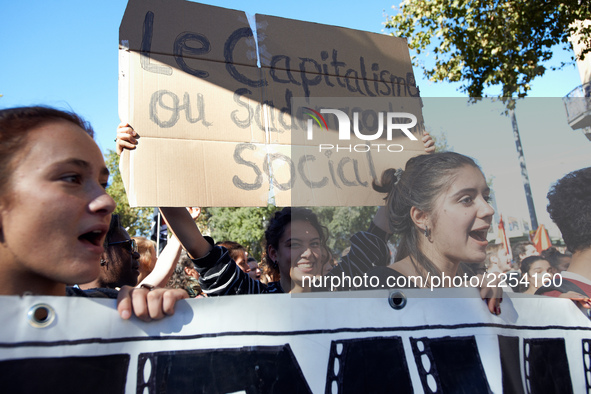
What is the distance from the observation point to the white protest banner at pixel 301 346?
2.77 ft

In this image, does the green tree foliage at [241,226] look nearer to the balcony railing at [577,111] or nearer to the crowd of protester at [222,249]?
the crowd of protester at [222,249]

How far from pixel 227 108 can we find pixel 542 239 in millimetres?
1335

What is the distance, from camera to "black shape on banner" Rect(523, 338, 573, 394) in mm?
1183

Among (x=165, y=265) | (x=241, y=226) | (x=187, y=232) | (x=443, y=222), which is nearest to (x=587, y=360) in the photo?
(x=443, y=222)

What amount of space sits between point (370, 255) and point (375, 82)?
1290 millimetres

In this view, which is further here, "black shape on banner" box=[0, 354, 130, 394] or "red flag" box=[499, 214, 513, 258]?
"red flag" box=[499, 214, 513, 258]

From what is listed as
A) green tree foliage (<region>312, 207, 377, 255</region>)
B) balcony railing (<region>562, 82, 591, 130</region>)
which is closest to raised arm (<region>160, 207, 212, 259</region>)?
green tree foliage (<region>312, 207, 377, 255</region>)

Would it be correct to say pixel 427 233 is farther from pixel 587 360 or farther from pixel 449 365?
pixel 587 360

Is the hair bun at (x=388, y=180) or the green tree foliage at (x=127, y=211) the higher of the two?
the green tree foliage at (x=127, y=211)

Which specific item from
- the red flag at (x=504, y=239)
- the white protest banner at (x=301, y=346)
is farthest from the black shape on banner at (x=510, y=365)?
the red flag at (x=504, y=239)

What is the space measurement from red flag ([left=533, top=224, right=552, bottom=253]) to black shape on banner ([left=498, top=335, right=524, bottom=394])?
12.2 inches

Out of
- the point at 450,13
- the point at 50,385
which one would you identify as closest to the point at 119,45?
the point at 50,385

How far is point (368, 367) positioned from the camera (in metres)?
1.04

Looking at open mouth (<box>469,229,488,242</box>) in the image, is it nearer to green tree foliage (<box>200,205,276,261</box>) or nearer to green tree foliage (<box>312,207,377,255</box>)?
green tree foliage (<box>312,207,377,255</box>)
